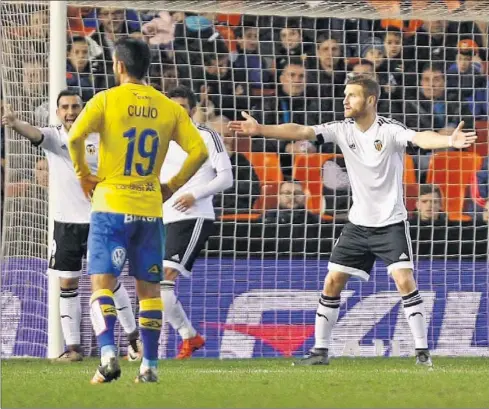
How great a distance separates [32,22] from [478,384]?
5623 millimetres

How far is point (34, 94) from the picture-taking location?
11734mm

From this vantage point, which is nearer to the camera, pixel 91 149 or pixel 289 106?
pixel 91 149

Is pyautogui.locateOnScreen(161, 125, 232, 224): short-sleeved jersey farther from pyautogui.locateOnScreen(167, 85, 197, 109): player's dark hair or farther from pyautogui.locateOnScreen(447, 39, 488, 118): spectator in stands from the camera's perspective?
pyautogui.locateOnScreen(447, 39, 488, 118): spectator in stands

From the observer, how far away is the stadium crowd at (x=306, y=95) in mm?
12328

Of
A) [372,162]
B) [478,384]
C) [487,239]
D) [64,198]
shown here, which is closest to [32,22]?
[64,198]

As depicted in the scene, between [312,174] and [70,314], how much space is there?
124 inches

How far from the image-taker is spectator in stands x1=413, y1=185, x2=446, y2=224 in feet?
40.5

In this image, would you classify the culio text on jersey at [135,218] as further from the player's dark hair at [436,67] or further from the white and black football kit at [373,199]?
the player's dark hair at [436,67]

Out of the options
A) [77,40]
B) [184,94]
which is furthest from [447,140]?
[77,40]

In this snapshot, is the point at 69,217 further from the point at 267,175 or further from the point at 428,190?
the point at 428,190

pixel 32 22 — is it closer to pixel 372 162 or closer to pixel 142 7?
pixel 142 7

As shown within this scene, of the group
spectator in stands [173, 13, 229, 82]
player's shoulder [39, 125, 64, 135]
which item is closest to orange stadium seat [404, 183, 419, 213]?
spectator in stands [173, 13, 229, 82]

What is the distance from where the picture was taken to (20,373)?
888 cm

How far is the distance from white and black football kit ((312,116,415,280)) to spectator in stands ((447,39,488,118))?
10.3ft
